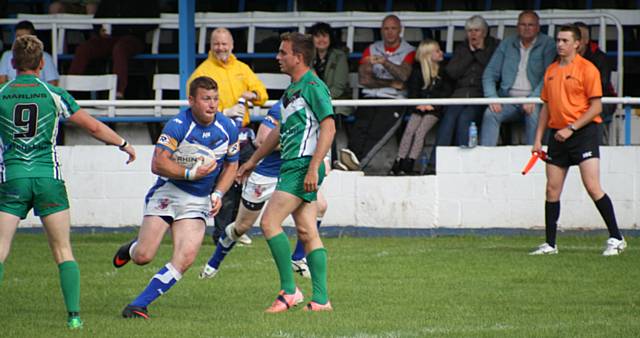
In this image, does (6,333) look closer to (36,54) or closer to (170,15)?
(36,54)

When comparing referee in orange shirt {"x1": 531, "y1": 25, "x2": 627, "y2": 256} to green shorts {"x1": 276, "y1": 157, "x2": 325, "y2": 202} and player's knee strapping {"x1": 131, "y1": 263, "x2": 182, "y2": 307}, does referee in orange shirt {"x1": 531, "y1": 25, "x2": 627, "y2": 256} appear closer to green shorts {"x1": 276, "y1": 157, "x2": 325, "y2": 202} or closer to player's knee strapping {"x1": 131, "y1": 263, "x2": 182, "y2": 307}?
green shorts {"x1": 276, "y1": 157, "x2": 325, "y2": 202}

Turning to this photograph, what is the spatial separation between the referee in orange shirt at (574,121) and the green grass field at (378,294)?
0.68 meters

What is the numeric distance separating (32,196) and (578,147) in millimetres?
5938

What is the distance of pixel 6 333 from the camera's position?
7363 mm

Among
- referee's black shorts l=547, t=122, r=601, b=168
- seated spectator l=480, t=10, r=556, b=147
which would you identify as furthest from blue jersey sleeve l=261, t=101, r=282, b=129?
seated spectator l=480, t=10, r=556, b=147

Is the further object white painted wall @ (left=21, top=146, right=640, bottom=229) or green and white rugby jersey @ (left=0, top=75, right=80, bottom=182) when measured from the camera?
white painted wall @ (left=21, top=146, right=640, bottom=229)

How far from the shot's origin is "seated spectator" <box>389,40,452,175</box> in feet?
47.5

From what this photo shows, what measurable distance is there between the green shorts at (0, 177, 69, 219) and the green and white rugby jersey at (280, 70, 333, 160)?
1.67 metres

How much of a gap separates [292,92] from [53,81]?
25.7 feet

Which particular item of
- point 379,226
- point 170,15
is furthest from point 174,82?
point 379,226

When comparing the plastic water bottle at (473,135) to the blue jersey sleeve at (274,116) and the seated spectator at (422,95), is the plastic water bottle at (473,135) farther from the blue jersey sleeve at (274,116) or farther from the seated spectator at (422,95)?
the blue jersey sleeve at (274,116)

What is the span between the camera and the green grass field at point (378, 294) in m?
7.43

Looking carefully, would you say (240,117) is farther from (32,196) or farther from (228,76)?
(32,196)

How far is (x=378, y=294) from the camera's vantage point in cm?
918
